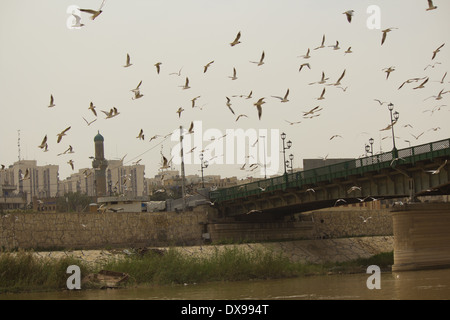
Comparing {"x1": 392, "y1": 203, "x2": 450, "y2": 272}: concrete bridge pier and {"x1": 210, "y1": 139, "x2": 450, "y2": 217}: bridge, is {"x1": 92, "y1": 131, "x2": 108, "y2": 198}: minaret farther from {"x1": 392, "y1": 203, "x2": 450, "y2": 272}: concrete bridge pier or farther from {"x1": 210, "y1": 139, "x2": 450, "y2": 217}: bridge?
{"x1": 392, "y1": 203, "x2": 450, "y2": 272}: concrete bridge pier

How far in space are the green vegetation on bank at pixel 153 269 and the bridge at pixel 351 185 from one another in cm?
790

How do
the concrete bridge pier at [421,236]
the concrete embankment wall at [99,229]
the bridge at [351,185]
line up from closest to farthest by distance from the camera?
the bridge at [351,185] < the concrete bridge pier at [421,236] < the concrete embankment wall at [99,229]

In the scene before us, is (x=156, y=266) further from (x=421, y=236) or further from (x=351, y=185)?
Result: (x=351, y=185)

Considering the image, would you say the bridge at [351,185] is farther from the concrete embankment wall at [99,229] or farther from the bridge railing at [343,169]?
the concrete embankment wall at [99,229]

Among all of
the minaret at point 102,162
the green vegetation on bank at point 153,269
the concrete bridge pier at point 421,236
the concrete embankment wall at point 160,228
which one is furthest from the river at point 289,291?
the minaret at point 102,162

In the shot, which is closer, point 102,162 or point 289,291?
point 289,291

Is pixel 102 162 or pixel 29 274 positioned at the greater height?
pixel 102 162

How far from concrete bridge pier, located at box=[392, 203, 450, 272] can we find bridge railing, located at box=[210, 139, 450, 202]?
11.1ft

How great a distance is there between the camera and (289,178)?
225 ft

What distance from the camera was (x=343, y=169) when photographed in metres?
62.6

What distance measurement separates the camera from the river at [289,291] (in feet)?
123

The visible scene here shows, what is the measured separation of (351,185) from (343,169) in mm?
1491

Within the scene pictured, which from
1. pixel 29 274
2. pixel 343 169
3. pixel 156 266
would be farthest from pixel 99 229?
pixel 29 274
